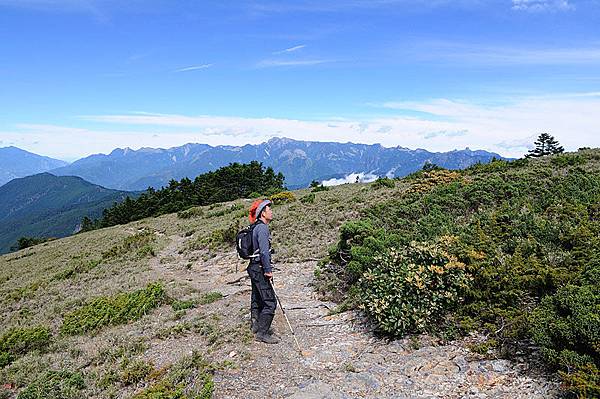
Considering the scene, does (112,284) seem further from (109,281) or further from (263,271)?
(263,271)

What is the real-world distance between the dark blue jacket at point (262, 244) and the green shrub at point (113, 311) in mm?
4813

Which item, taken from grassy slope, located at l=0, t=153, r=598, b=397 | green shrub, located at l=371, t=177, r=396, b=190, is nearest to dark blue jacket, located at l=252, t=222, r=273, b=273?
grassy slope, located at l=0, t=153, r=598, b=397

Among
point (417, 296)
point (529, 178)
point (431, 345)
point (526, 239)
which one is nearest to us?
point (431, 345)

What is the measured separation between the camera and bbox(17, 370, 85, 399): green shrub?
649cm

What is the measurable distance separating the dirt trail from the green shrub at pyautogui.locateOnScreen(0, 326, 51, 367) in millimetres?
3751

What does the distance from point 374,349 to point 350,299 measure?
7.22 ft

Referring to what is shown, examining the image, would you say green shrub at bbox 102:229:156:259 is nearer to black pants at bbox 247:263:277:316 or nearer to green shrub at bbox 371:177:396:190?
green shrub at bbox 371:177:396:190

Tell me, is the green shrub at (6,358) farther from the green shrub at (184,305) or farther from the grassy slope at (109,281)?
the green shrub at (184,305)

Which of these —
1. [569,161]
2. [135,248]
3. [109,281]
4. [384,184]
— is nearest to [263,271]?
[109,281]

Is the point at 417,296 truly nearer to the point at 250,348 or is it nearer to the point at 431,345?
the point at 431,345

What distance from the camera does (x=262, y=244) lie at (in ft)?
24.6

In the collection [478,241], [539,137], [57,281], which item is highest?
[539,137]

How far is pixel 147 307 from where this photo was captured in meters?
10.7

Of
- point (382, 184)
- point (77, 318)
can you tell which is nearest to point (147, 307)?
point (77, 318)
